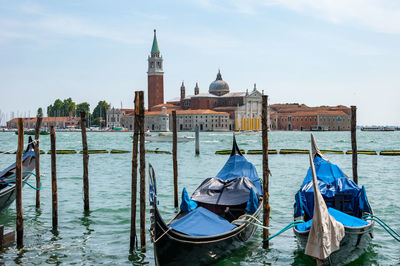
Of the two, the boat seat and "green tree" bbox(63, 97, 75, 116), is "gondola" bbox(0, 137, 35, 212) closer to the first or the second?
the boat seat

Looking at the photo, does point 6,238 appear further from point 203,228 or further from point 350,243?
point 350,243

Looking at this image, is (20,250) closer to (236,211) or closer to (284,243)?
(236,211)

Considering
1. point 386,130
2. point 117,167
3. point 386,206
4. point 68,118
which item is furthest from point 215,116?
point 386,206

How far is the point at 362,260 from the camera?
5656mm

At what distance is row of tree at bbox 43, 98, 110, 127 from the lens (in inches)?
3357

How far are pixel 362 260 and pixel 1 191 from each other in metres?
5.47

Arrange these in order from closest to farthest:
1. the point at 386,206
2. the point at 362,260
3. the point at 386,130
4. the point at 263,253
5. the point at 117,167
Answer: the point at 362,260, the point at 263,253, the point at 386,206, the point at 117,167, the point at 386,130

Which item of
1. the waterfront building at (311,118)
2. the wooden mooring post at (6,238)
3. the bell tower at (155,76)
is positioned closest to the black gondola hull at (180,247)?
the wooden mooring post at (6,238)

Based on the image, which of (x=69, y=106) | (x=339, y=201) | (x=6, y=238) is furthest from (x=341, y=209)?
(x=69, y=106)

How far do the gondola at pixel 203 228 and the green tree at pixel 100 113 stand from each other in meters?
81.6

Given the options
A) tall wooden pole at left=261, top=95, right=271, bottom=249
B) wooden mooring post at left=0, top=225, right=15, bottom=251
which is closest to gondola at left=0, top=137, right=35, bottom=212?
wooden mooring post at left=0, top=225, right=15, bottom=251

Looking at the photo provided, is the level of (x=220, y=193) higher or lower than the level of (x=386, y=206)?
higher

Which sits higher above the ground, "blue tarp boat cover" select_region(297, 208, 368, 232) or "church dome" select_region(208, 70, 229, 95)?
"church dome" select_region(208, 70, 229, 95)

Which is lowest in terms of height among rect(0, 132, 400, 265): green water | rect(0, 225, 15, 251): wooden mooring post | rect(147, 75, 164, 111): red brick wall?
rect(0, 132, 400, 265): green water
